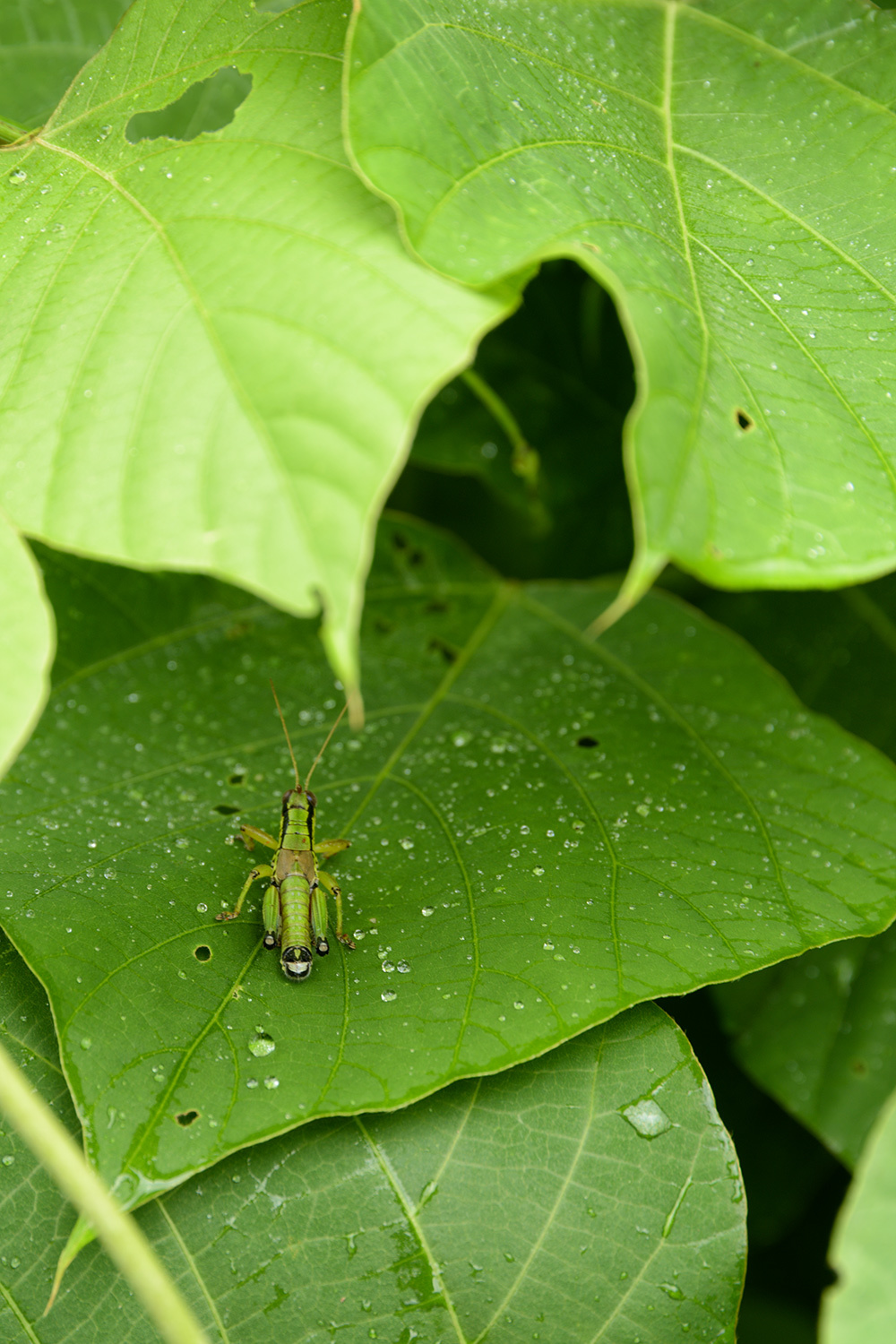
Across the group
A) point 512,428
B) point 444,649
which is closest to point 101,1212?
point 444,649

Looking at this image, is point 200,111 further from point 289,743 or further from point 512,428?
point 289,743

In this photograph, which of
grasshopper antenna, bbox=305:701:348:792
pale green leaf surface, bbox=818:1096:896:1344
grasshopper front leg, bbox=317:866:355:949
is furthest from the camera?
grasshopper antenna, bbox=305:701:348:792

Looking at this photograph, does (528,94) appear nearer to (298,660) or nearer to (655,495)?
(655,495)

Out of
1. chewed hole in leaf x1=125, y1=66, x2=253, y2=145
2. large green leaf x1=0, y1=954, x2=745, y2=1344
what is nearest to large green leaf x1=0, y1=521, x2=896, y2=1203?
large green leaf x1=0, y1=954, x2=745, y2=1344

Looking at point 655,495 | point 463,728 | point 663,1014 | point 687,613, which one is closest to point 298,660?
point 463,728

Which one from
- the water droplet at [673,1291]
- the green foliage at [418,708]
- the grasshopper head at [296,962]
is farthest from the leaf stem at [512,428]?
the water droplet at [673,1291]

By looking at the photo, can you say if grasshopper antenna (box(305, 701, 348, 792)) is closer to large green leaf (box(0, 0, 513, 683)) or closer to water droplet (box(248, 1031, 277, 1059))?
water droplet (box(248, 1031, 277, 1059))
